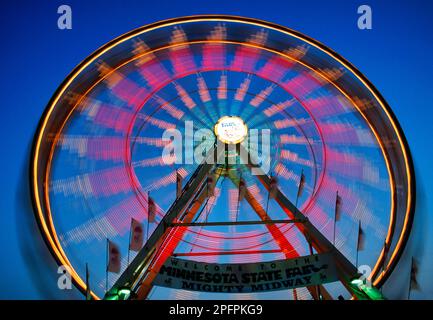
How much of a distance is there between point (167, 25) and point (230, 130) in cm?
300

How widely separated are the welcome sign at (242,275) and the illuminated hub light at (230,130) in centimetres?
430

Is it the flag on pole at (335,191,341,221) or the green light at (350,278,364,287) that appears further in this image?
the flag on pole at (335,191,341,221)

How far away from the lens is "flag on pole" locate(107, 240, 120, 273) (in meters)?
9.16

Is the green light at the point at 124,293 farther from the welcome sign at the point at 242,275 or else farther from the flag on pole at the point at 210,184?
the flag on pole at the point at 210,184

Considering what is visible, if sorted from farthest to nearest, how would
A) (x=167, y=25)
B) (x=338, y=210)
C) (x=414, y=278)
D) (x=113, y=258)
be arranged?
(x=167, y=25), (x=338, y=210), (x=414, y=278), (x=113, y=258)

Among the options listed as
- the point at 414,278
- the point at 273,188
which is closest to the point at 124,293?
the point at 273,188

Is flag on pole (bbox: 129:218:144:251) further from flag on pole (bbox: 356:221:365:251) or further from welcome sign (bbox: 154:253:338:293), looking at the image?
flag on pole (bbox: 356:221:365:251)

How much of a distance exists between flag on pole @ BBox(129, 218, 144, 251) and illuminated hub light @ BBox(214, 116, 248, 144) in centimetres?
354

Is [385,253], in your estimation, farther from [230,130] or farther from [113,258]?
[113,258]

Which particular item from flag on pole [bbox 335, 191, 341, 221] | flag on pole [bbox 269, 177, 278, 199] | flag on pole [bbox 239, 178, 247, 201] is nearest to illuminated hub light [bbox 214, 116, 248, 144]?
flag on pole [bbox 239, 178, 247, 201]

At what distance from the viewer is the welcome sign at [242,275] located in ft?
28.1

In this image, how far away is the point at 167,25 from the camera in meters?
11.3

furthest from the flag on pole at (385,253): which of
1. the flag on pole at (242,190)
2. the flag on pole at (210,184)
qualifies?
the flag on pole at (210,184)
